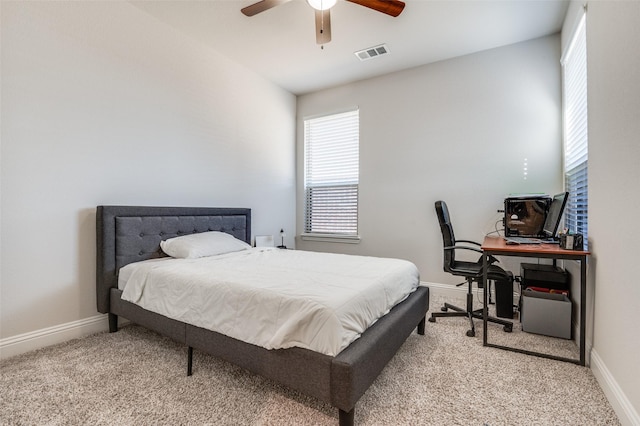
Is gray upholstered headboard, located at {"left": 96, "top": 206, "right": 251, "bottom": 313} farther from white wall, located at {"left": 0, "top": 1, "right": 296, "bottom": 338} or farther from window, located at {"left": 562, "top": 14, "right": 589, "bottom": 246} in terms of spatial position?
window, located at {"left": 562, "top": 14, "right": 589, "bottom": 246}

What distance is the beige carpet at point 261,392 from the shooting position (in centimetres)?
148

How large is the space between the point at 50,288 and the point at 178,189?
1331mm

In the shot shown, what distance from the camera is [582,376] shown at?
6.09 feet

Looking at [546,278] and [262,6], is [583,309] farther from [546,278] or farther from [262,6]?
[262,6]

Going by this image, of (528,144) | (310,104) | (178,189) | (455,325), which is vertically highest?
(310,104)

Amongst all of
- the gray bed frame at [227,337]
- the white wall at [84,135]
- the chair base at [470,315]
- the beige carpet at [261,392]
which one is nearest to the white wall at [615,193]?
the beige carpet at [261,392]

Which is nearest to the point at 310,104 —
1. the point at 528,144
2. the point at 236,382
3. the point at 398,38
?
the point at 398,38

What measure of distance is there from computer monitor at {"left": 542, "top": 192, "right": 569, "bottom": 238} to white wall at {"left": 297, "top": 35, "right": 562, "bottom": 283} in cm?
58

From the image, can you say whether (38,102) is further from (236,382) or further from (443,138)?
(443,138)

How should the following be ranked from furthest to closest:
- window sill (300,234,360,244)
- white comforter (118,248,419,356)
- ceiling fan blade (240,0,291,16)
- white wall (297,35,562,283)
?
window sill (300,234,360,244)
white wall (297,35,562,283)
ceiling fan blade (240,0,291,16)
white comforter (118,248,419,356)

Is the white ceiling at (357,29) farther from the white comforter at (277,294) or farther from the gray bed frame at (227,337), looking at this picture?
the white comforter at (277,294)

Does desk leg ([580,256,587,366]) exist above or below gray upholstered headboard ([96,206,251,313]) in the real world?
below

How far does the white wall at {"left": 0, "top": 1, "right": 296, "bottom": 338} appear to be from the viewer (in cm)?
209

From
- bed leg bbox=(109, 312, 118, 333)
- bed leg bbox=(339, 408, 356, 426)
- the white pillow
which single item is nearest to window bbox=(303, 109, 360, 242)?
the white pillow
